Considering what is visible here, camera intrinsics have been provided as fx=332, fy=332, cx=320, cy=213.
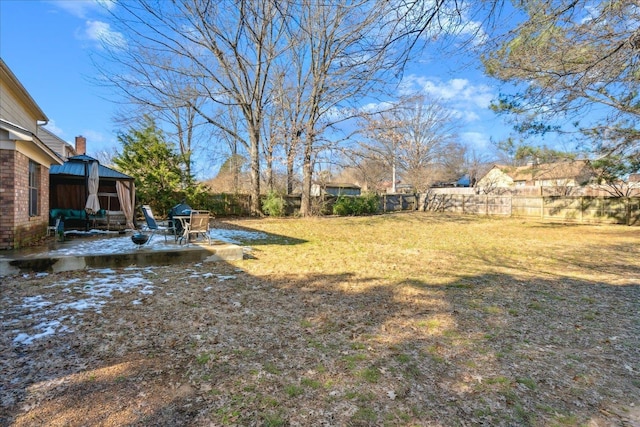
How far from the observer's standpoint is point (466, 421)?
2094 millimetres

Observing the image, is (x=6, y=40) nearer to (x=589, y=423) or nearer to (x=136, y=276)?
(x=136, y=276)

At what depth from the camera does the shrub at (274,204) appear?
725 inches

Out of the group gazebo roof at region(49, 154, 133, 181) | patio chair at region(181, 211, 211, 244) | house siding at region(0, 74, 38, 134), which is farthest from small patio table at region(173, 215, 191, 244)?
house siding at region(0, 74, 38, 134)

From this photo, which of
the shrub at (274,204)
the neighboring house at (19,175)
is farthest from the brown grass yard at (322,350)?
the shrub at (274,204)

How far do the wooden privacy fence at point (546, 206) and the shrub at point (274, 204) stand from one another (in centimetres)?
1326

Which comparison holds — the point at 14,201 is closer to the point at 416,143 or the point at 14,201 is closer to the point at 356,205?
the point at 356,205

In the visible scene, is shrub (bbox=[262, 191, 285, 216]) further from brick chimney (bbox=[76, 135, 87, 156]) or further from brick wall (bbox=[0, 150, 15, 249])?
brick chimney (bbox=[76, 135, 87, 156])

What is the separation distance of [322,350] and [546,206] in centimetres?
2116

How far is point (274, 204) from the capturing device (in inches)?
723

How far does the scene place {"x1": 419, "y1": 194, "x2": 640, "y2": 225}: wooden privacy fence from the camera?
53.3ft

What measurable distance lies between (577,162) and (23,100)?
19.0 metres

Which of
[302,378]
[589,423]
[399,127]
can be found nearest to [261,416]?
[302,378]

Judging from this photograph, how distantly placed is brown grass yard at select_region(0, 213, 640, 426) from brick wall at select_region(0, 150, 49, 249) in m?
1.47

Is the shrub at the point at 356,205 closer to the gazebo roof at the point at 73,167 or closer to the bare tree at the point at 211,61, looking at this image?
the bare tree at the point at 211,61
